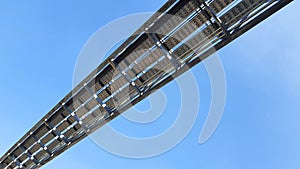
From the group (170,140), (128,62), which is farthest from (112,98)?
(170,140)

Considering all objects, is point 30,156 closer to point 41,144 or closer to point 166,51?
point 41,144

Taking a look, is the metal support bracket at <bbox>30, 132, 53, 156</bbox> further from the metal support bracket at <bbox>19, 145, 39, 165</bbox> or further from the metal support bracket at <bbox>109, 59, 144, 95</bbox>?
the metal support bracket at <bbox>109, 59, 144, 95</bbox>

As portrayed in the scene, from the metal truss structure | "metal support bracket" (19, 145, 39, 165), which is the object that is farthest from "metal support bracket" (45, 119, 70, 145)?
"metal support bracket" (19, 145, 39, 165)

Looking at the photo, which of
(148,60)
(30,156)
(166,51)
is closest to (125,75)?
(148,60)

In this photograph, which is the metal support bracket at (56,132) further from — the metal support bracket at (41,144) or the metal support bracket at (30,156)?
the metal support bracket at (30,156)

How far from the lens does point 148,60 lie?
13797mm

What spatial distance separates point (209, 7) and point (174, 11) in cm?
155

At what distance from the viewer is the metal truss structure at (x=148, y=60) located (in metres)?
11.7

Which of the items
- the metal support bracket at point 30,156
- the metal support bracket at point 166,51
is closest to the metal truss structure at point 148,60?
the metal support bracket at point 166,51

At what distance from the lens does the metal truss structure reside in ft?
38.3

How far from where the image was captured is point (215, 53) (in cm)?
1219

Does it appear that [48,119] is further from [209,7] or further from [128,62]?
[209,7]

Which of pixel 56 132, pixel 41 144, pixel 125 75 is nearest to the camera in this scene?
pixel 125 75

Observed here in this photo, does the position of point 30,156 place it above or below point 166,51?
below
